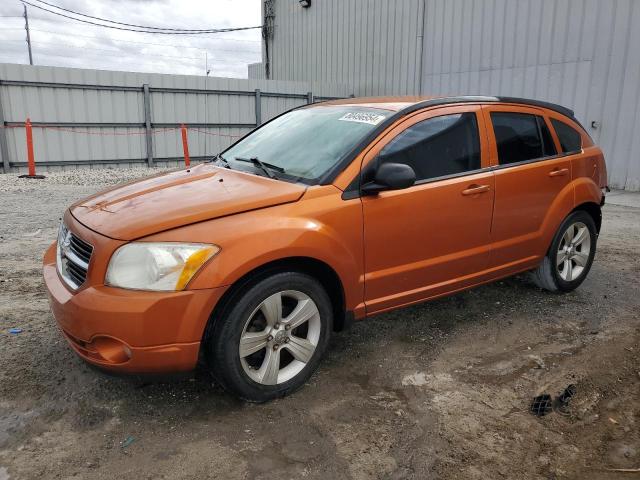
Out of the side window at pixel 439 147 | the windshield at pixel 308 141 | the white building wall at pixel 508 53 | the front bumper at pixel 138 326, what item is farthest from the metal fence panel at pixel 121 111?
the side window at pixel 439 147

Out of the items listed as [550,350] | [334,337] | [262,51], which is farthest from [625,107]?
[262,51]

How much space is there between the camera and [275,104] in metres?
17.1

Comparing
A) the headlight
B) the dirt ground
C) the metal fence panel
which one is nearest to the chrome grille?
the headlight

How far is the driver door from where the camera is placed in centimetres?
319

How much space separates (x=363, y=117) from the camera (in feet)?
11.4

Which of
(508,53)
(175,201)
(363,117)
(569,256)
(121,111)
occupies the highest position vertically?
(508,53)

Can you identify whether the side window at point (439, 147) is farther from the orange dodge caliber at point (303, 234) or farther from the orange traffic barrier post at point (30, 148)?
the orange traffic barrier post at point (30, 148)

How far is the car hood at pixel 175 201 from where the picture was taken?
2641mm

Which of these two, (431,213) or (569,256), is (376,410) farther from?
(569,256)

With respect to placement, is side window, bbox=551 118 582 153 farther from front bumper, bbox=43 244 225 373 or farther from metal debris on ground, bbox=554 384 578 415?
front bumper, bbox=43 244 225 373

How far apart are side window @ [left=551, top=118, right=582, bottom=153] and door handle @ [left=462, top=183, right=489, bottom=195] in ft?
3.92

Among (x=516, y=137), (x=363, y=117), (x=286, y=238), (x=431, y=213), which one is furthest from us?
(x=516, y=137)

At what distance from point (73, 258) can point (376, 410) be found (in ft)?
5.89

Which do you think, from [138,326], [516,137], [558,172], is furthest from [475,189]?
[138,326]
